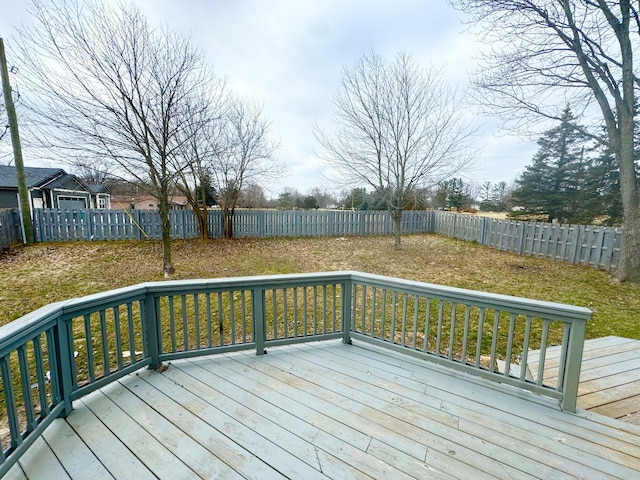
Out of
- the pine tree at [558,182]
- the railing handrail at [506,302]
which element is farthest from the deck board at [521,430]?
the pine tree at [558,182]

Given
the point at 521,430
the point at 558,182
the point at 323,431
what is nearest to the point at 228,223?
the point at 323,431

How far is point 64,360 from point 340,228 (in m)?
11.7

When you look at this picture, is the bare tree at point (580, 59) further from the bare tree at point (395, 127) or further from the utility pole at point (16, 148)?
the utility pole at point (16, 148)

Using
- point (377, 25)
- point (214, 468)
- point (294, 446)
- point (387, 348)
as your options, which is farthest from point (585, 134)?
point (214, 468)

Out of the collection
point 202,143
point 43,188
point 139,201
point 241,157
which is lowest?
point 139,201

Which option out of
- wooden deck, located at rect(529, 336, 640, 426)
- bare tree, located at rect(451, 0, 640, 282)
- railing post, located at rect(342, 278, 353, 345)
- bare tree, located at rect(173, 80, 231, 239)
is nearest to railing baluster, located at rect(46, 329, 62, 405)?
railing post, located at rect(342, 278, 353, 345)

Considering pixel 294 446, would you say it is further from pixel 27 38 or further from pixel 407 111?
pixel 407 111

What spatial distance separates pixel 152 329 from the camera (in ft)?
7.71

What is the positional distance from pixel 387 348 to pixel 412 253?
6669mm

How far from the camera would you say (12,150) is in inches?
329

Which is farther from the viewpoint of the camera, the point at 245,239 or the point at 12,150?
the point at 245,239

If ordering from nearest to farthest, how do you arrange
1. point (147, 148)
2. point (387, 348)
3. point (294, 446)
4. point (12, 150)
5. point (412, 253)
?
point (294, 446)
point (387, 348)
point (147, 148)
point (12, 150)
point (412, 253)

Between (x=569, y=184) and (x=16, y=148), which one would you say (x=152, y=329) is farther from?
(x=569, y=184)

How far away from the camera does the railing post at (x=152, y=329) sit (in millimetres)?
2277
